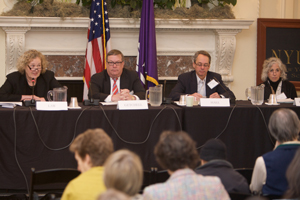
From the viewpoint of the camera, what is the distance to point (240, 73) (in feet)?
19.6

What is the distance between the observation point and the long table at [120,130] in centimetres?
317

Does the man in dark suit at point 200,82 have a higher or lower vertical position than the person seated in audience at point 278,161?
higher

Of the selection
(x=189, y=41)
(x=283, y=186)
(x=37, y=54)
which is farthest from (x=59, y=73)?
(x=283, y=186)

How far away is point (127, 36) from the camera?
18.4 feet

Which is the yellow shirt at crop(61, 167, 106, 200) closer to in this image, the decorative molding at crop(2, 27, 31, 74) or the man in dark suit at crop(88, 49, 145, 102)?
the man in dark suit at crop(88, 49, 145, 102)

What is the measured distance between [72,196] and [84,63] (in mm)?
3885

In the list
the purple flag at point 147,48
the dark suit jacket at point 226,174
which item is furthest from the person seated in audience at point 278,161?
the purple flag at point 147,48

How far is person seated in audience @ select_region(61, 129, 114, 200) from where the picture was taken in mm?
1660

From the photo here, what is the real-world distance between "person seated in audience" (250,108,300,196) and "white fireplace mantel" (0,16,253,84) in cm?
341

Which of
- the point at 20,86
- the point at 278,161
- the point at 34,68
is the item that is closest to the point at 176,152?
the point at 278,161

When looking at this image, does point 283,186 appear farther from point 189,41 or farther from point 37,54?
point 189,41

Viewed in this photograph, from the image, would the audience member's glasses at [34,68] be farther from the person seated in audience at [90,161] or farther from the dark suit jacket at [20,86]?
the person seated in audience at [90,161]

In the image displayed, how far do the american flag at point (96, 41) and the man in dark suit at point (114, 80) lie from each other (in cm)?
92

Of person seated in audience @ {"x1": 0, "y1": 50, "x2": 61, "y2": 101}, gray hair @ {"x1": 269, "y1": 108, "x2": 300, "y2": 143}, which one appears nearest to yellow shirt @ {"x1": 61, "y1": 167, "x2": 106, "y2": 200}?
gray hair @ {"x1": 269, "y1": 108, "x2": 300, "y2": 143}
